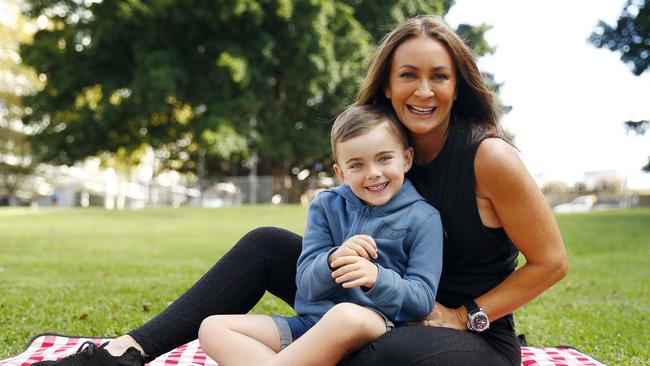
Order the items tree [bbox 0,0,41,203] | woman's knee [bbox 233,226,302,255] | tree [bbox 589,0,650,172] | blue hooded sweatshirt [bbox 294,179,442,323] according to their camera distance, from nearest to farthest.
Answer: blue hooded sweatshirt [bbox 294,179,442,323] → woman's knee [bbox 233,226,302,255] → tree [bbox 589,0,650,172] → tree [bbox 0,0,41,203]

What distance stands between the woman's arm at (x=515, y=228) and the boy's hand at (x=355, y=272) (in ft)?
1.17

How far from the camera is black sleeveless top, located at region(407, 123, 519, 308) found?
2213 mm

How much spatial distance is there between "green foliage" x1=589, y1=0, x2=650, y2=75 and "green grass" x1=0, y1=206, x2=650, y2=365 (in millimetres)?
6138

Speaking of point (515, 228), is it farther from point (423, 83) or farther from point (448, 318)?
point (423, 83)

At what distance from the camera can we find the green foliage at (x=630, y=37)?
17469 millimetres

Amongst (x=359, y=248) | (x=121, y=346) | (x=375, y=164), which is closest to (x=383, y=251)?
(x=359, y=248)

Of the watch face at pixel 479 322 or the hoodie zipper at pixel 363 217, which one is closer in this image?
the watch face at pixel 479 322

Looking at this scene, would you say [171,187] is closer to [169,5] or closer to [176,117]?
[176,117]

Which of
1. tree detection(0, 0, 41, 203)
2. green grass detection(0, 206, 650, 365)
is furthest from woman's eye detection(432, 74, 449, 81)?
tree detection(0, 0, 41, 203)

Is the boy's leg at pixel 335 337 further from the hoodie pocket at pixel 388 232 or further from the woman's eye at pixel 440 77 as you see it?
the woman's eye at pixel 440 77

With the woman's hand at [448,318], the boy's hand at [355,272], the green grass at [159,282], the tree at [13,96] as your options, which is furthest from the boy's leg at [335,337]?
the tree at [13,96]

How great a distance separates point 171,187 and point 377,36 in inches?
541

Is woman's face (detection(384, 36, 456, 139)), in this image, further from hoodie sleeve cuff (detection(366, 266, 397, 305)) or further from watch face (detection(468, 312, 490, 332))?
watch face (detection(468, 312, 490, 332))

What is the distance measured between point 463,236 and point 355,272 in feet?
1.71
